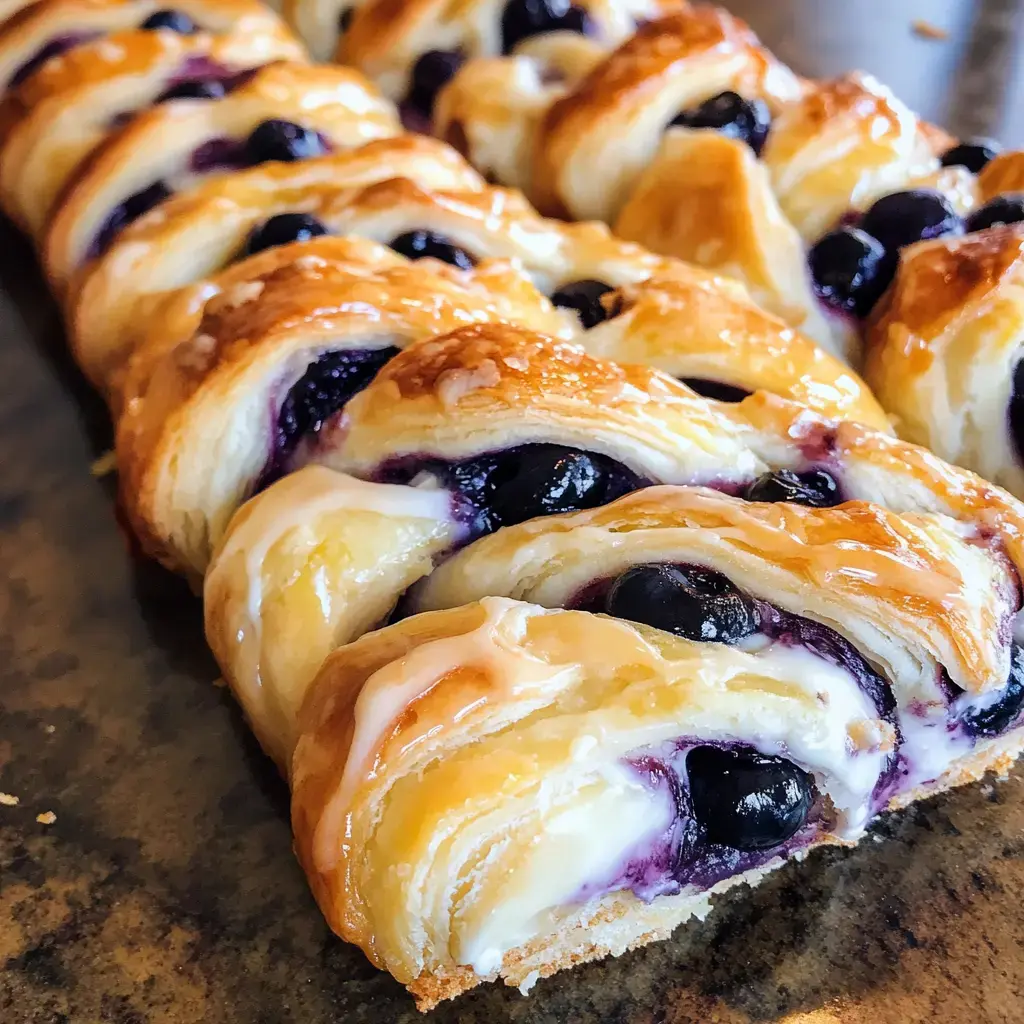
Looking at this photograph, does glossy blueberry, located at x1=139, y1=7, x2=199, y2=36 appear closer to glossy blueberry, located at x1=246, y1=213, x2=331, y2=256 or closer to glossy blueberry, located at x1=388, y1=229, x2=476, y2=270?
glossy blueberry, located at x1=246, y1=213, x2=331, y2=256

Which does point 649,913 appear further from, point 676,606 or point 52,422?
point 52,422

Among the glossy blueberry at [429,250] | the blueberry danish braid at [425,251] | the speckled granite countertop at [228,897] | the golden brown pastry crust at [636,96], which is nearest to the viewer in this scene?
the speckled granite countertop at [228,897]

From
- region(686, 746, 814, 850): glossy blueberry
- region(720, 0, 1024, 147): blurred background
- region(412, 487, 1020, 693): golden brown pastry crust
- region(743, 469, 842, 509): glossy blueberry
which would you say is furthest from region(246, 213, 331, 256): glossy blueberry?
region(720, 0, 1024, 147): blurred background

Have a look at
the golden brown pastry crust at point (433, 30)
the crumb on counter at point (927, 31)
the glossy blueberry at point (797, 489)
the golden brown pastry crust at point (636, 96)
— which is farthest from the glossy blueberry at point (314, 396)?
the crumb on counter at point (927, 31)

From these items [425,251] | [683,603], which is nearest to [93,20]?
[425,251]

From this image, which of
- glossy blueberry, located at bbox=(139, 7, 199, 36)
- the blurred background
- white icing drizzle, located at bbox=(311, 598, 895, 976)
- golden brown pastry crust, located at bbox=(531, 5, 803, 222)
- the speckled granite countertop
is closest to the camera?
white icing drizzle, located at bbox=(311, 598, 895, 976)

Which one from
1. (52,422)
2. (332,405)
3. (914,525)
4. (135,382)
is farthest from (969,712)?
(52,422)

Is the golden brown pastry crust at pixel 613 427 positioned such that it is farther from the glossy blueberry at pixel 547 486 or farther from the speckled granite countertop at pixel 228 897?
the speckled granite countertop at pixel 228 897
